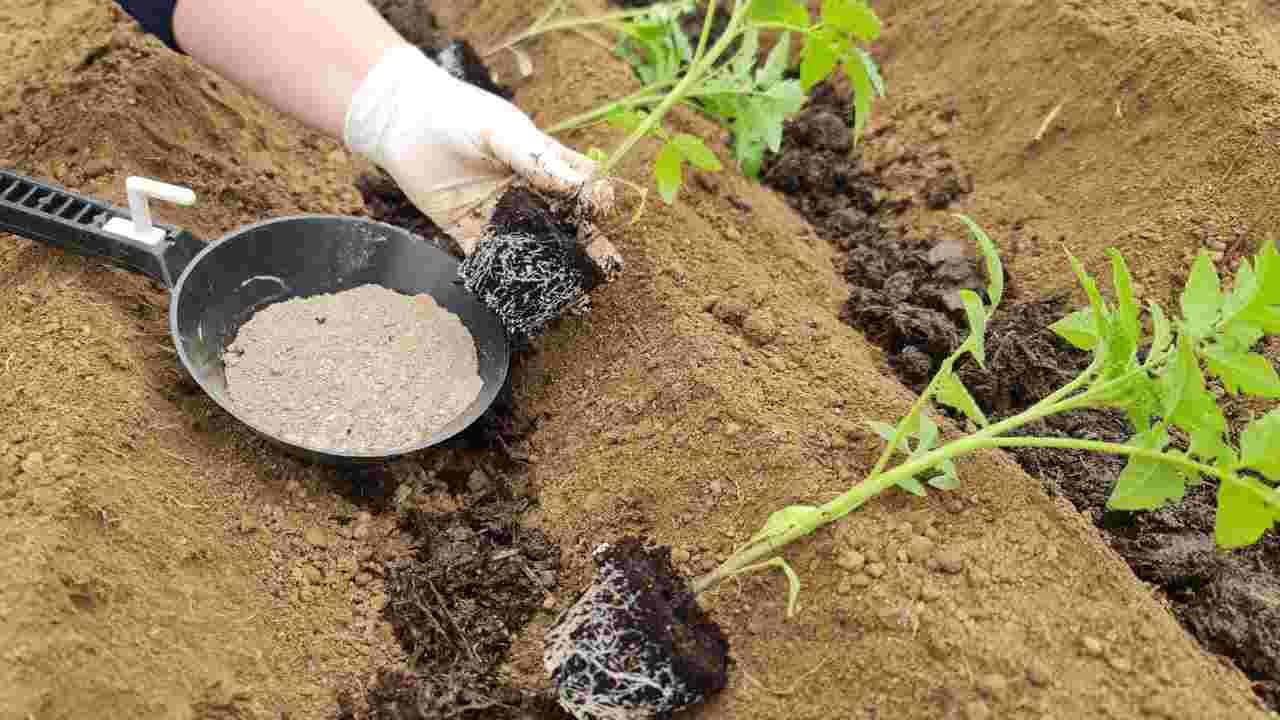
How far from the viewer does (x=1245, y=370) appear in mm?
1517

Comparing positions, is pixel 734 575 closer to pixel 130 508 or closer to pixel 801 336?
pixel 801 336

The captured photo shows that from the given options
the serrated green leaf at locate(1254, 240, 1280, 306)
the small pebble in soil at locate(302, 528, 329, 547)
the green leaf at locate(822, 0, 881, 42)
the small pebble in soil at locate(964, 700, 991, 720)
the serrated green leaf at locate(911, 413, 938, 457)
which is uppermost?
the green leaf at locate(822, 0, 881, 42)

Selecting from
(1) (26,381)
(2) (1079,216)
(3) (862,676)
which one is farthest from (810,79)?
(1) (26,381)

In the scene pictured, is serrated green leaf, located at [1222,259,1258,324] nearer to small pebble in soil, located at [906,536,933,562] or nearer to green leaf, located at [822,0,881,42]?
small pebble in soil, located at [906,536,933,562]

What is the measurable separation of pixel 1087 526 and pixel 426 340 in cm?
137

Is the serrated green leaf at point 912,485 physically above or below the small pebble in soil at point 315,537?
above

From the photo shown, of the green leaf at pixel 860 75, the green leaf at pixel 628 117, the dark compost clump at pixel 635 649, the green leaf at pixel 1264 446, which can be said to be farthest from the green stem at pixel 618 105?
the green leaf at pixel 1264 446

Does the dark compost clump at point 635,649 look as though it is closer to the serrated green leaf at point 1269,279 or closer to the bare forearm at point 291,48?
the serrated green leaf at point 1269,279

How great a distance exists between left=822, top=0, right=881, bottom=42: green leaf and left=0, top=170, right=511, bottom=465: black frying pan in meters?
0.93

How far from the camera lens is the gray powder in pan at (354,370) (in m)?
2.05

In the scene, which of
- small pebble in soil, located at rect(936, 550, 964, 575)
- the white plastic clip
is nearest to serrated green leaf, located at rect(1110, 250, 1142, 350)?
small pebble in soil, located at rect(936, 550, 964, 575)

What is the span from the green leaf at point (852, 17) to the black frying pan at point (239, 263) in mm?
931

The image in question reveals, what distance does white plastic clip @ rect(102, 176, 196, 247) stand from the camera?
189 cm

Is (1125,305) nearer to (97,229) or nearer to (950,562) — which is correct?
(950,562)
